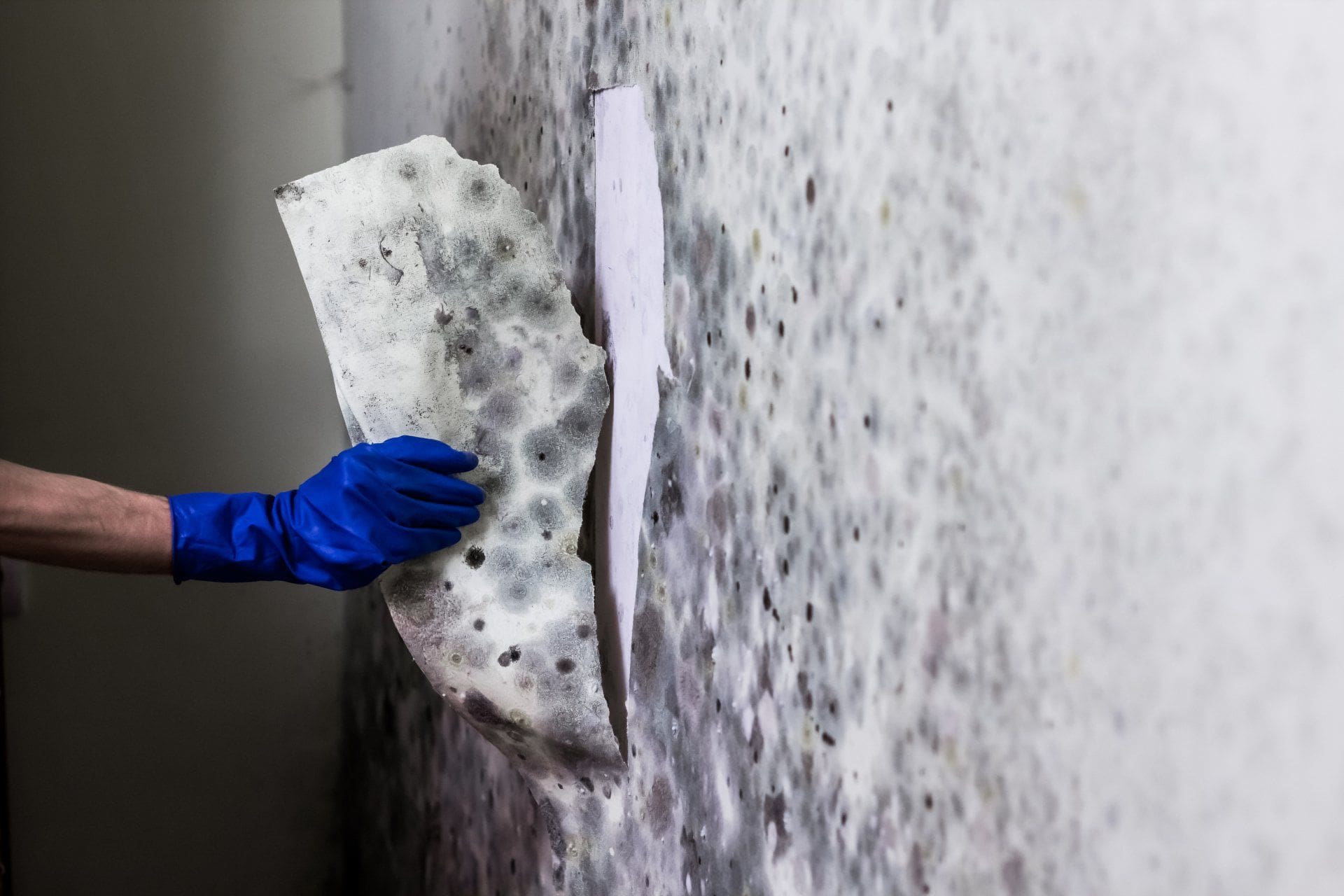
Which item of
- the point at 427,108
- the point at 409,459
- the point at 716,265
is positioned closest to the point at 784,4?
the point at 716,265

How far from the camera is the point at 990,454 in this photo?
0.69 meters

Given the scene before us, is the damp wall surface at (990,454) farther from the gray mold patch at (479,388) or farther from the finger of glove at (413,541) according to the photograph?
the finger of glove at (413,541)

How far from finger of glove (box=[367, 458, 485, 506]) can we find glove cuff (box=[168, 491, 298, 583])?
0.59 feet

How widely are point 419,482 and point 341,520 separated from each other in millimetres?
98

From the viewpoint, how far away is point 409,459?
1.10 m

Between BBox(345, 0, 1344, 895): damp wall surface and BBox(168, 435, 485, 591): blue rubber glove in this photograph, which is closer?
BBox(345, 0, 1344, 895): damp wall surface

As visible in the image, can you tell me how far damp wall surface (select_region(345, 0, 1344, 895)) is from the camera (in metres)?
0.53

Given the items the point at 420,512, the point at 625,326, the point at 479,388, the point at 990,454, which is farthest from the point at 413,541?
the point at 990,454

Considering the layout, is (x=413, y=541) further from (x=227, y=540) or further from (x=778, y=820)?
(x=778, y=820)

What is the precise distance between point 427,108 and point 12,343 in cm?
76

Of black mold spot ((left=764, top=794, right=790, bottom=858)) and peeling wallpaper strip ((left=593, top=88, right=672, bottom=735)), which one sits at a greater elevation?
peeling wallpaper strip ((left=593, top=88, right=672, bottom=735))

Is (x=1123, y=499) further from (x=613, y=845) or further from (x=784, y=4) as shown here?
(x=613, y=845)

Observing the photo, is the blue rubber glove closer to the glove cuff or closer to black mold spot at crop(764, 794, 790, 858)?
the glove cuff

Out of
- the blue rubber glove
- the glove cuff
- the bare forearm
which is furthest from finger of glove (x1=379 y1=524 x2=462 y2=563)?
the bare forearm
